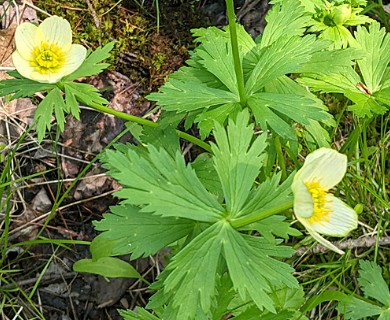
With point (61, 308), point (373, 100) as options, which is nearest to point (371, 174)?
point (373, 100)

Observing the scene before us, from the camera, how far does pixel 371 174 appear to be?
9.22 feet

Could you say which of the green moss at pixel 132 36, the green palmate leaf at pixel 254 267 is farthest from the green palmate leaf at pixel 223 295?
the green moss at pixel 132 36

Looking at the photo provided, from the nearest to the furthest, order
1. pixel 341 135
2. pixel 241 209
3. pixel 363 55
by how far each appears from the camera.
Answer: pixel 241 209 → pixel 363 55 → pixel 341 135

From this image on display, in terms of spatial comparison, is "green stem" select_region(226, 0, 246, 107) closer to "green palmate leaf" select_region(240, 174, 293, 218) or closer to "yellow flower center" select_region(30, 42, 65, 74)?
"green palmate leaf" select_region(240, 174, 293, 218)

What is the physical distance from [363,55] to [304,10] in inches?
12.3

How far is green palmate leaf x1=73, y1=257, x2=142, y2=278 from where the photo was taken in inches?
101

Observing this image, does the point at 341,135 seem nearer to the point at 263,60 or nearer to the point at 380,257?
the point at 380,257

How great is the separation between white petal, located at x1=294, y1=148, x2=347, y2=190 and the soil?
1240 mm

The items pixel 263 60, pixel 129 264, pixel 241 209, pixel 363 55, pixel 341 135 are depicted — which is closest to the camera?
pixel 241 209

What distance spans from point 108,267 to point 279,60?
119cm

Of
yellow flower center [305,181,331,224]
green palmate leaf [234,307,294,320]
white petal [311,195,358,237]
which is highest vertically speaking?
Result: yellow flower center [305,181,331,224]

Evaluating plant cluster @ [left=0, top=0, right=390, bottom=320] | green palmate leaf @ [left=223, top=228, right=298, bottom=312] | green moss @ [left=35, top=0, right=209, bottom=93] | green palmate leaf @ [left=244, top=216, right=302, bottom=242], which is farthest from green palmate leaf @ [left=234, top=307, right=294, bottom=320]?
green moss @ [left=35, top=0, right=209, bottom=93]

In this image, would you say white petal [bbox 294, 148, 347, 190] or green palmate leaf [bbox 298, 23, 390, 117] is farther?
green palmate leaf [bbox 298, 23, 390, 117]

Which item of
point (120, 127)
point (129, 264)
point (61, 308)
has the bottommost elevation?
point (61, 308)
